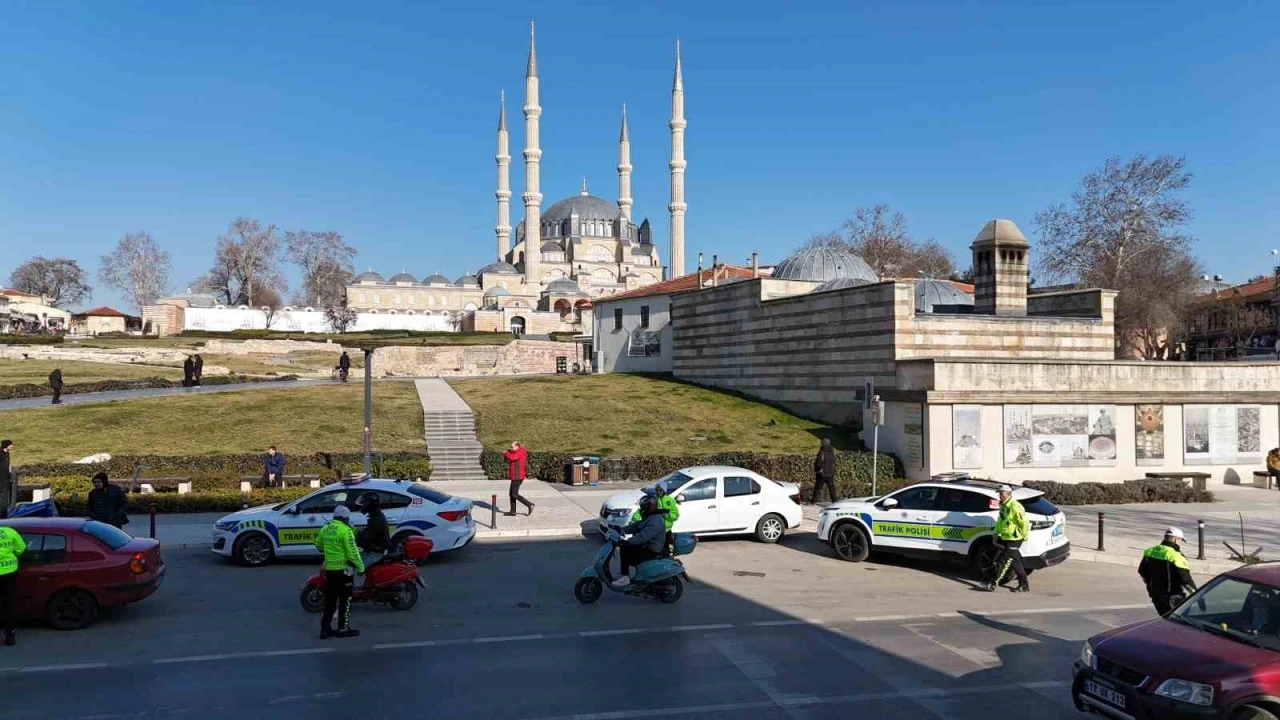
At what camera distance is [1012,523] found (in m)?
12.8

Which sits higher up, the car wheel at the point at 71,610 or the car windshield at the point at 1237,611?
the car windshield at the point at 1237,611

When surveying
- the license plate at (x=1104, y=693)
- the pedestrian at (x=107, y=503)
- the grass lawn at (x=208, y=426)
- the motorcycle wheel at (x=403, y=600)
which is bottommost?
the motorcycle wheel at (x=403, y=600)

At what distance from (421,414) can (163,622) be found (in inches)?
790

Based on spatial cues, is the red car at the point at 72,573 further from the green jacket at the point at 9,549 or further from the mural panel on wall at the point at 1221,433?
the mural panel on wall at the point at 1221,433

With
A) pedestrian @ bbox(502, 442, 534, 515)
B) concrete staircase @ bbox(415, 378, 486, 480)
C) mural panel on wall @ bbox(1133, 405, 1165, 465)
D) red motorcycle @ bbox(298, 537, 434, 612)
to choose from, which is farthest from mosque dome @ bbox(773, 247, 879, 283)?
red motorcycle @ bbox(298, 537, 434, 612)

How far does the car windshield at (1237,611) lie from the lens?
23.4 ft

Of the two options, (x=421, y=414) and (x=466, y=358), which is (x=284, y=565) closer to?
(x=421, y=414)

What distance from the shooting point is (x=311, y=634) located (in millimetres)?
10352

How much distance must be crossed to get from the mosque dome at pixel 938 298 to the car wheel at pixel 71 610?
30236mm

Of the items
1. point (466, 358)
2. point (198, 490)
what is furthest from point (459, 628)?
point (466, 358)

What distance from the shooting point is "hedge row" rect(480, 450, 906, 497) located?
2391cm

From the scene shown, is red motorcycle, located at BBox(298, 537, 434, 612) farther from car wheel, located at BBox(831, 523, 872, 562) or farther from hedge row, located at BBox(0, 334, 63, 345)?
hedge row, located at BBox(0, 334, 63, 345)

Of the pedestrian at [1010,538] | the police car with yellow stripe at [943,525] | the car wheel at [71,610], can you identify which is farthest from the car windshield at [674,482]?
the car wheel at [71,610]

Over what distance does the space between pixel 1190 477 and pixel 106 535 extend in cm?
2585
